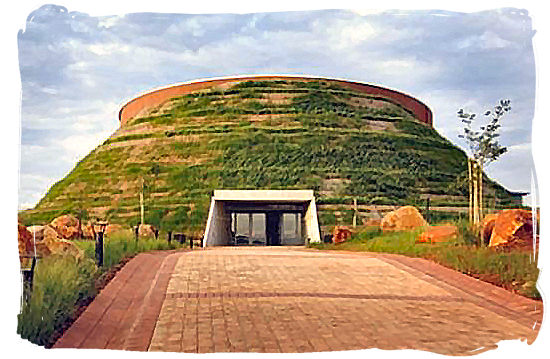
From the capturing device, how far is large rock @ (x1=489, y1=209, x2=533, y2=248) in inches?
259

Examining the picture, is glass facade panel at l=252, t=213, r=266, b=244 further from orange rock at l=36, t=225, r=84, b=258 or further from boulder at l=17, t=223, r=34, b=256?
boulder at l=17, t=223, r=34, b=256

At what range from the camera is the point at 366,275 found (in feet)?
30.2

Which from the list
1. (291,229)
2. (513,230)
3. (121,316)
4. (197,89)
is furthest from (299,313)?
(197,89)

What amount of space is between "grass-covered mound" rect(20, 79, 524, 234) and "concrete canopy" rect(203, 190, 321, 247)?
1.73 ft

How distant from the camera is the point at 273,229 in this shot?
26.9 m

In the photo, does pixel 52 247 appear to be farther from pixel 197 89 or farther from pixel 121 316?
pixel 197 89

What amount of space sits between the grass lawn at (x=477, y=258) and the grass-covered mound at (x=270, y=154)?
9099mm

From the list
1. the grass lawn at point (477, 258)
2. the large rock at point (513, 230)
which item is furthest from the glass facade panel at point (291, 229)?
the large rock at point (513, 230)

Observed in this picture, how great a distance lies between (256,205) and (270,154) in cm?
394

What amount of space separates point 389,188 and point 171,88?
9.79 m

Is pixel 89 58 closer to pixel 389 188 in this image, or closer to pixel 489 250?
pixel 489 250

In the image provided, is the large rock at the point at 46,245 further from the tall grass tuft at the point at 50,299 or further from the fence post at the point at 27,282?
the fence post at the point at 27,282

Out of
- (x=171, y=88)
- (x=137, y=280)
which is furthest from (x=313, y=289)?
(x=171, y=88)

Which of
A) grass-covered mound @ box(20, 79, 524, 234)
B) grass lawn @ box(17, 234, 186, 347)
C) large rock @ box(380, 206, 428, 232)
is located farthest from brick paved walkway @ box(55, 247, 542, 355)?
grass-covered mound @ box(20, 79, 524, 234)
